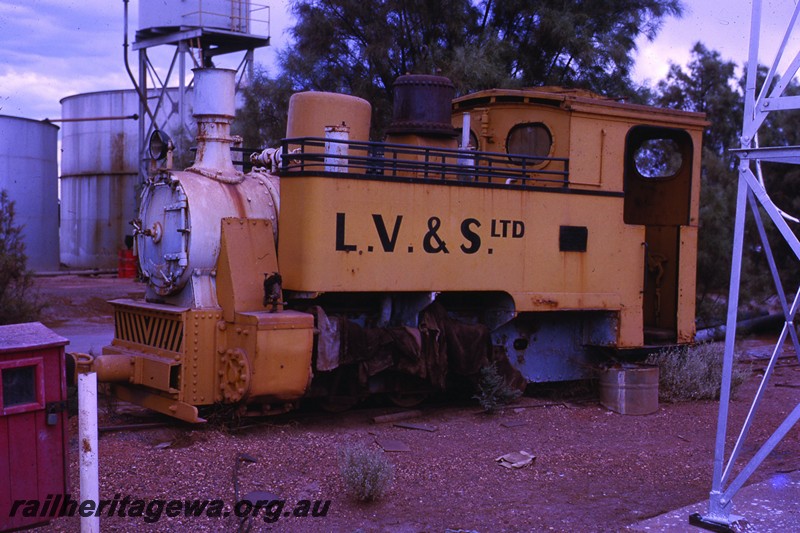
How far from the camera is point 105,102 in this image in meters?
29.3

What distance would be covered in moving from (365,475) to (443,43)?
13.6 m

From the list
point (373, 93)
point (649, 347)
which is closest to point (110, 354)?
point (649, 347)

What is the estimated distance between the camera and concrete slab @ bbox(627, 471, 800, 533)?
5.21 metres

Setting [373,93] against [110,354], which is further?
[373,93]

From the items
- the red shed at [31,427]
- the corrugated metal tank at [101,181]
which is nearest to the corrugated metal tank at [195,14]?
the corrugated metal tank at [101,181]

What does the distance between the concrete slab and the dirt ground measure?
30 cm

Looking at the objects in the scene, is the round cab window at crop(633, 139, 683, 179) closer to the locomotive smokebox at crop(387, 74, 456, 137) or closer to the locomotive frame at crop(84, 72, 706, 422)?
the locomotive frame at crop(84, 72, 706, 422)

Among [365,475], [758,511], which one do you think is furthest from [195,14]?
[758,511]

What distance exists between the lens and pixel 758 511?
18.1ft

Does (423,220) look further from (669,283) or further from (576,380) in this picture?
(669,283)

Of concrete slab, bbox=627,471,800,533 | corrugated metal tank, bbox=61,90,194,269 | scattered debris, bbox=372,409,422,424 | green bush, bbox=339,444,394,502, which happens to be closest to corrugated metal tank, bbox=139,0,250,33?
corrugated metal tank, bbox=61,90,194,269

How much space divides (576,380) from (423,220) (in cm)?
308

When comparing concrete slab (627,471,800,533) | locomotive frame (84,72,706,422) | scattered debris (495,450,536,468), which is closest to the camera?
concrete slab (627,471,800,533)

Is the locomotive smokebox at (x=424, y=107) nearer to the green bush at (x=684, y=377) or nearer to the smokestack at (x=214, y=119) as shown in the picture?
the smokestack at (x=214, y=119)
